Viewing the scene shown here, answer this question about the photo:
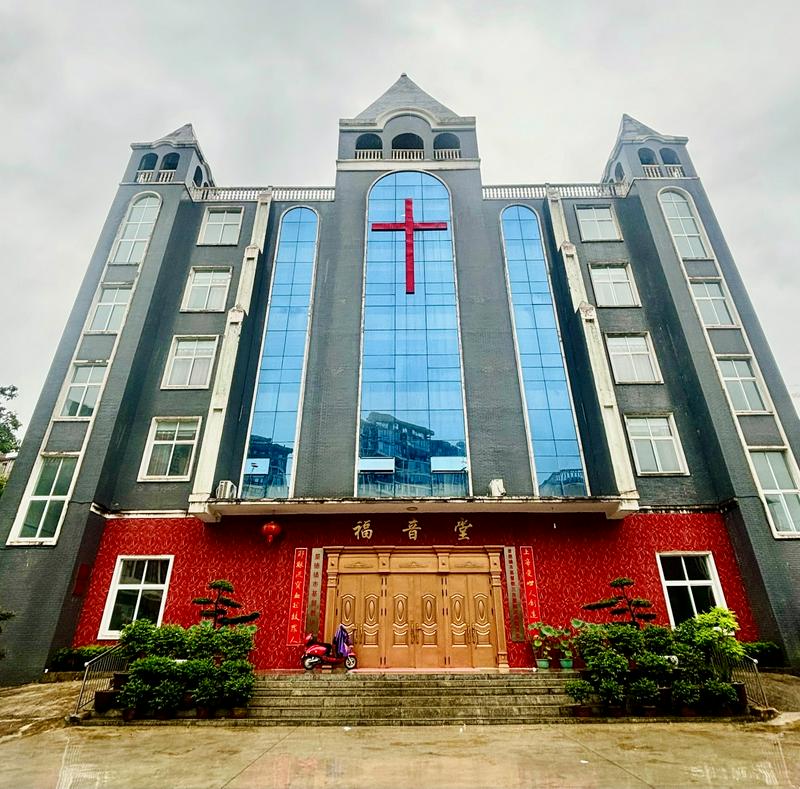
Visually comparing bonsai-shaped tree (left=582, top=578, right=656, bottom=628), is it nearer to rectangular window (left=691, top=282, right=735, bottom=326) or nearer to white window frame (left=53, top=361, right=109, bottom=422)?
rectangular window (left=691, top=282, right=735, bottom=326)

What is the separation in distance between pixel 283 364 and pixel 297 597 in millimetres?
6781

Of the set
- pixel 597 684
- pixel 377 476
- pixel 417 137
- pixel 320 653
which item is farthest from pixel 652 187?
pixel 320 653

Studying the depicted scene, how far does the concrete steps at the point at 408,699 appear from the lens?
8.37 meters

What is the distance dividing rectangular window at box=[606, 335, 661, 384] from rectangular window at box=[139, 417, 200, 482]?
12161 mm

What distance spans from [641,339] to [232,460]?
12633 millimetres

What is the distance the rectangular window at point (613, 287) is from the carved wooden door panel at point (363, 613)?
10977 mm

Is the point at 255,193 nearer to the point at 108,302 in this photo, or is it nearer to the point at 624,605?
the point at 108,302

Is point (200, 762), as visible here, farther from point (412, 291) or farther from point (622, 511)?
point (412, 291)

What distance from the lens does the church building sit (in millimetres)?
11922

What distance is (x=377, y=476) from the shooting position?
13.5 m

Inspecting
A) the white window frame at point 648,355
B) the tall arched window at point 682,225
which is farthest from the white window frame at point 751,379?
the tall arched window at point 682,225

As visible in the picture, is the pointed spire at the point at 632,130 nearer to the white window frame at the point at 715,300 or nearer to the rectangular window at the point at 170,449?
the white window frame at the point at 715,300

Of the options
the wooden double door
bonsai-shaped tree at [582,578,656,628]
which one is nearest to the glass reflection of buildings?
the wooden double door

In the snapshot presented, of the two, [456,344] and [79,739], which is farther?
[456,344]
